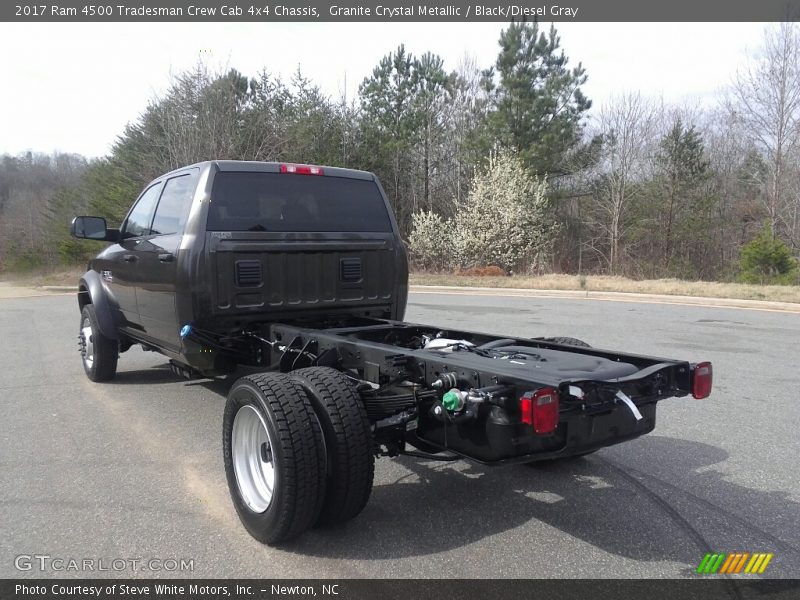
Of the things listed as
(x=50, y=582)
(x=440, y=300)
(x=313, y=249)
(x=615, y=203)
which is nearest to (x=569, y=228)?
(x=615, y=203)

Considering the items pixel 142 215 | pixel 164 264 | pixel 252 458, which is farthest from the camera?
pixel 142 215

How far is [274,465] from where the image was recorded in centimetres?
317

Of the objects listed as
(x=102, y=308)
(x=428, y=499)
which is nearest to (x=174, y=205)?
(x=102, y=308)

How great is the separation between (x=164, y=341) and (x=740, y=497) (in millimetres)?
4419

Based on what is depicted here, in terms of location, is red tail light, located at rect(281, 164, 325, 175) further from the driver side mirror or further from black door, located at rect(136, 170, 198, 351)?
the driver side mirror

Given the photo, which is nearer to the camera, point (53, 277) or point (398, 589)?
point (398, 589)

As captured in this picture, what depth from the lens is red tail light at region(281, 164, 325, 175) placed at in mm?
5266

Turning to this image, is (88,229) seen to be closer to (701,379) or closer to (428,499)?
(428,499)

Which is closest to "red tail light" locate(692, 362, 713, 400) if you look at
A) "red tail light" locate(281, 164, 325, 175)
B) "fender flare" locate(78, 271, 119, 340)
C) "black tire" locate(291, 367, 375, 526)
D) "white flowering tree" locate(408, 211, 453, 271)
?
"black tire" locate(291, 367, 375, 526)

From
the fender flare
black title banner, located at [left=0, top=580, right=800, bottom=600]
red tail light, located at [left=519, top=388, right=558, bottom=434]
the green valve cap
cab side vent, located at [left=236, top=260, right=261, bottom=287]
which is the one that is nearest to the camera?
red tail light, located at [left=519, top=388, right=558, bottom=434]

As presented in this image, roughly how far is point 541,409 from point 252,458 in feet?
5.89

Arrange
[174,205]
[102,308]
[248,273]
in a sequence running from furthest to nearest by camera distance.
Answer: [102,308] < [174,205] < [248,273]

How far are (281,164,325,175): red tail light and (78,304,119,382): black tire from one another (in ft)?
9.51
